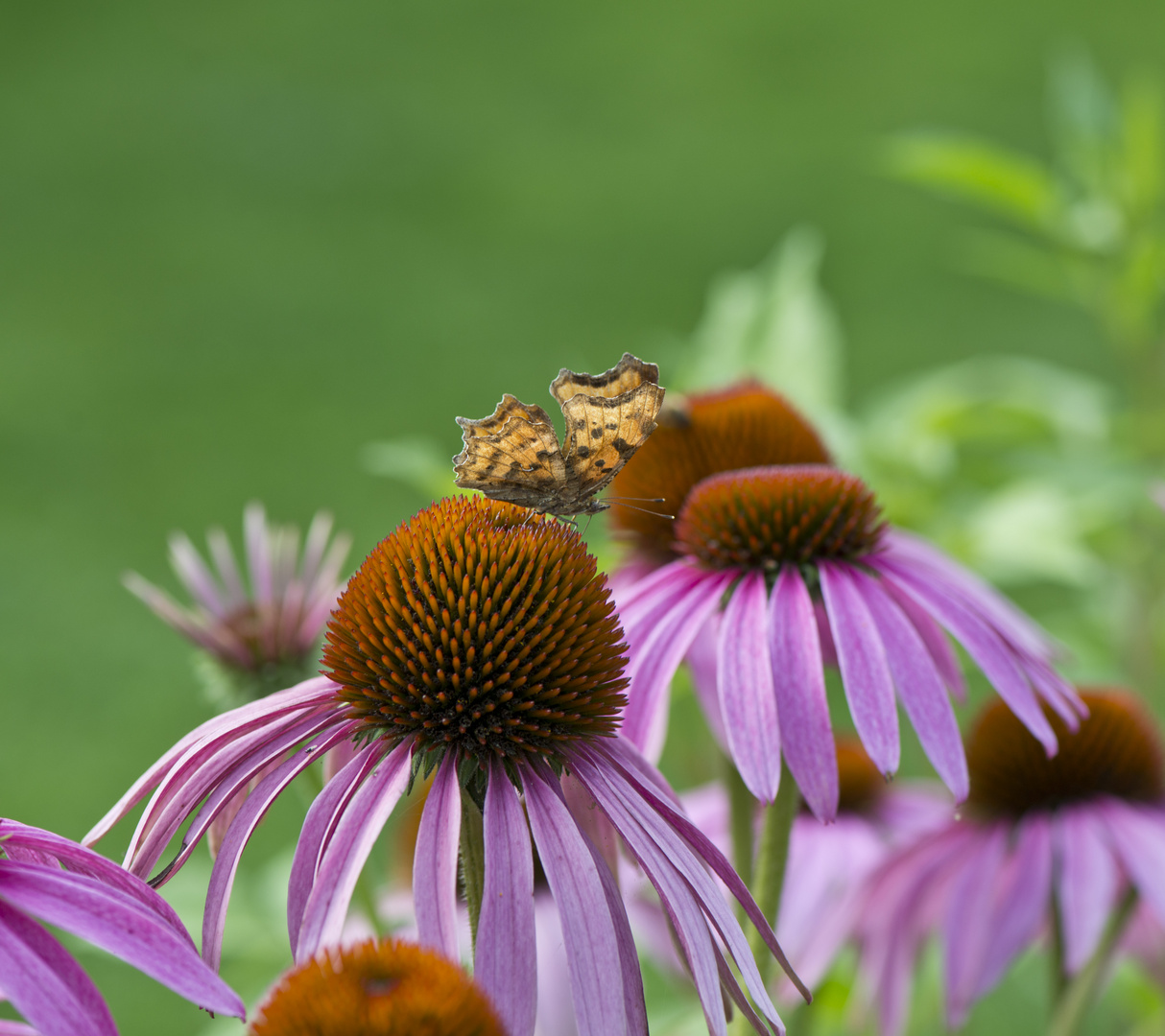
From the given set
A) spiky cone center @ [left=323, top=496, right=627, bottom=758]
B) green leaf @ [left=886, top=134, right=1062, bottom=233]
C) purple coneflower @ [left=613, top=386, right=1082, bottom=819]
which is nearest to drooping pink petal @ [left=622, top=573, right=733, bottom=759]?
Result: purple coneflower @ [left=613, top=386, right=1082, bottom=819]

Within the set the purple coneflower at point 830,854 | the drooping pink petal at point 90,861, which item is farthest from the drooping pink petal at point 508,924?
the purple coneflower at point 830,854

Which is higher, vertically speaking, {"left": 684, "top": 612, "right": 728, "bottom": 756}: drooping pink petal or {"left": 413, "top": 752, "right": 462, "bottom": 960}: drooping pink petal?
{"left": 684, "top": 612, "right": 728, "bottom": 756}: drooping pink petal

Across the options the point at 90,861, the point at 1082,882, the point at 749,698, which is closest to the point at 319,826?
the point at 90,861

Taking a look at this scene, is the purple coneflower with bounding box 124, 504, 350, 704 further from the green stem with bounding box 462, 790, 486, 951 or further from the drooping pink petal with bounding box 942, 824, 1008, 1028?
the drooping pink petal with bounding box 942, 824, 1008, 1028

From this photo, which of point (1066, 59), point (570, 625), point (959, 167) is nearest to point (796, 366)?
point (959, 167)

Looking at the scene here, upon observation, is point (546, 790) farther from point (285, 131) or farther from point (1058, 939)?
point (285, 131)

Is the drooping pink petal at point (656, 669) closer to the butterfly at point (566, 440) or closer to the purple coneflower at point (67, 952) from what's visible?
the butterfly at point (566, 440)

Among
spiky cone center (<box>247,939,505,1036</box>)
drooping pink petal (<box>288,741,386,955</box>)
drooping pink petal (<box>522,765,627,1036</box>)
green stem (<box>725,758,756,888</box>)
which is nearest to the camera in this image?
spiky cone center (<box>247,939,505,1036</box>)
